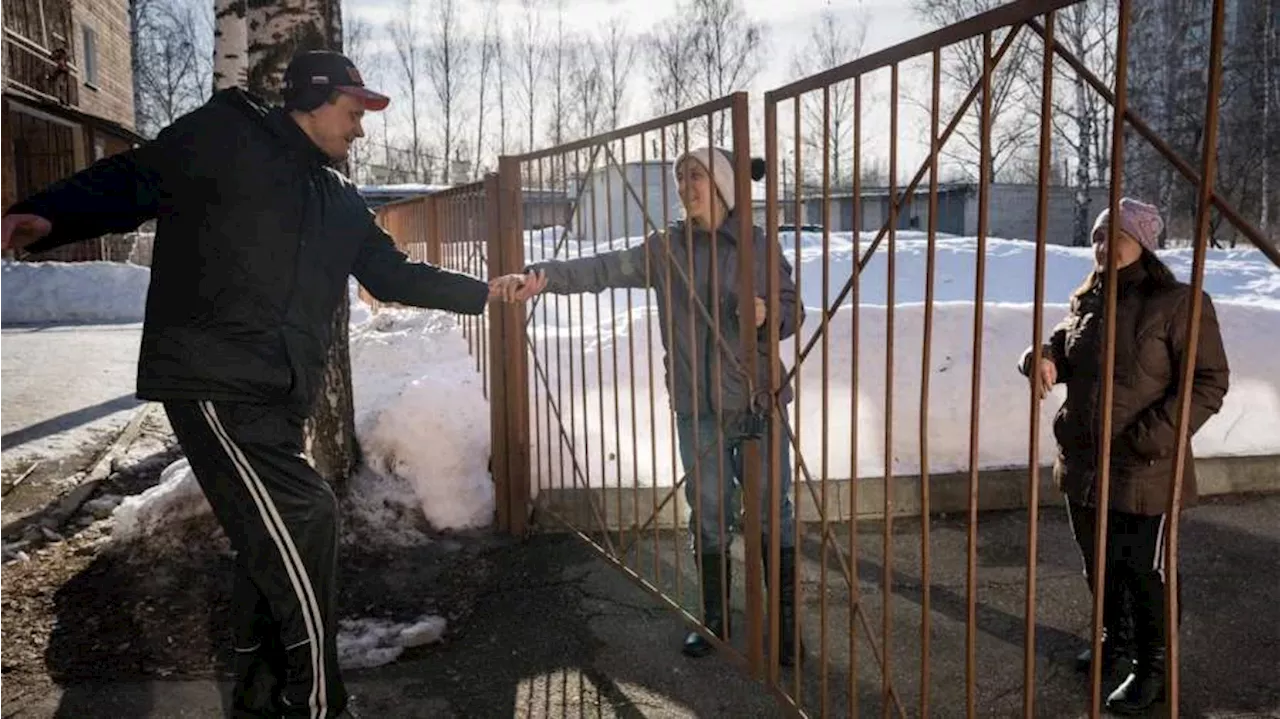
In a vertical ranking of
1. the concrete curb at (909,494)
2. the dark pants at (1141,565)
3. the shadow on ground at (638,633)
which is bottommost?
the shadow on ground at (638,633)

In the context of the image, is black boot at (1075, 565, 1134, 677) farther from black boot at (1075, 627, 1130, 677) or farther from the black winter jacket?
the black winter jacket

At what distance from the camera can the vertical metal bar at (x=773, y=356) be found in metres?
2.73

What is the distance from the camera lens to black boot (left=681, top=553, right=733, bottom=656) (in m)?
3.45

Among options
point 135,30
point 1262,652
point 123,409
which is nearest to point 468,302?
point 1262,652

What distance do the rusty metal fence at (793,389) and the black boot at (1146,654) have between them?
0.96 ft

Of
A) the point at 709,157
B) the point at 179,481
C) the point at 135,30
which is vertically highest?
the point at 135,30

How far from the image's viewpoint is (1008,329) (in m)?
6.05

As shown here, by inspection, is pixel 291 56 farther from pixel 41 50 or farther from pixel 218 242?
pixel 41 50

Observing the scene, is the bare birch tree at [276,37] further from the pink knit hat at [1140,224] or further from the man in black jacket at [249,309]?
the pink knit hat at [1140,224]

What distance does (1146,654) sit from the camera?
3.04 metres

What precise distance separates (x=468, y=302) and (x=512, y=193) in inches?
53.7

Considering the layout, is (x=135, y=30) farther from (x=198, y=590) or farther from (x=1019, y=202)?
(x=198, y=590)

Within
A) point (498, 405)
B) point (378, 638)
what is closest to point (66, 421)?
point (498, 405)

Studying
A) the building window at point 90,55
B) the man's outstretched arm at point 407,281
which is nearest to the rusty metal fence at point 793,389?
the man's outstretched arm at point 407,281
